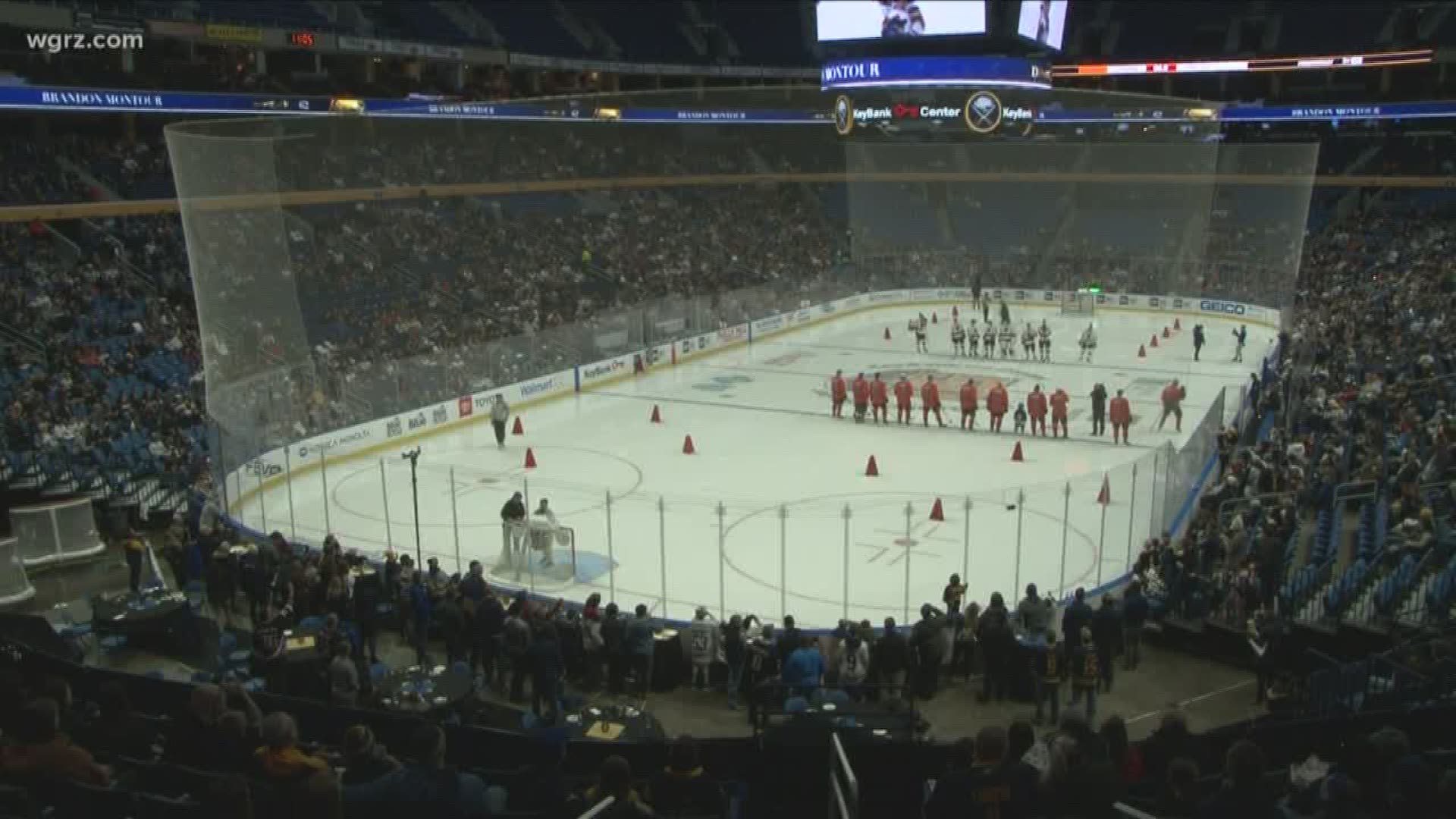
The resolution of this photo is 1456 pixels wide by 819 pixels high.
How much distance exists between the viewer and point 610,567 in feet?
Result: 44.4

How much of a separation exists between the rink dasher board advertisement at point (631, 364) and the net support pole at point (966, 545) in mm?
8149

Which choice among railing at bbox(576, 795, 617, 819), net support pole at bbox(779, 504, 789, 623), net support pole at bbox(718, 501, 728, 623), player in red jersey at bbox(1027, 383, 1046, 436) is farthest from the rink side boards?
railing at bbox(576, 795, 617, 819)

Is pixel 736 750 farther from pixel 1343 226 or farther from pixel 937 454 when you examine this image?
pixel 1343 226

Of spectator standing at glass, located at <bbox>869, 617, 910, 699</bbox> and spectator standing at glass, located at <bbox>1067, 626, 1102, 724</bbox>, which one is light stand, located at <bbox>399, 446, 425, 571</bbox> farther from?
spectator standing at glass, located at <bbox>1067, 626, 1102, 724</bbox>

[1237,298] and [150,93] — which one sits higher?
[150,93]

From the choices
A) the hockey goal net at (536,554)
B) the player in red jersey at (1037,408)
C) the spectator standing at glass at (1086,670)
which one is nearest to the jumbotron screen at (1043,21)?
the player in red jersey at (1037,408)

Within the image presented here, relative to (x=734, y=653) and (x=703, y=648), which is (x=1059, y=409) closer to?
(x=703, y=648)

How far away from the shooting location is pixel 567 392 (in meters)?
27.5

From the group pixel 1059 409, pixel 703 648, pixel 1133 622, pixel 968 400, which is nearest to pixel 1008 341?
pixel 968 400

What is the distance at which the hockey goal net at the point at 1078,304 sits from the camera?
3481cm

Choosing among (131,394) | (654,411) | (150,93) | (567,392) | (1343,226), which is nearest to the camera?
(131,394)

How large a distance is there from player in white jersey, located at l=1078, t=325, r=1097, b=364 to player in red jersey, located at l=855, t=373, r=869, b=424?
830cm

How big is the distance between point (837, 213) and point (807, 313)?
312cm

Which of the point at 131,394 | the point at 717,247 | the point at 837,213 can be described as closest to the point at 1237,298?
the point at 837,213
